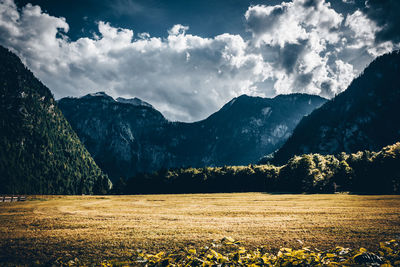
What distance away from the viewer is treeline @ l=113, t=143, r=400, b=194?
2628 inches

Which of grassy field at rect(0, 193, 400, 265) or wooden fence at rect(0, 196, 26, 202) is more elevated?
grassy field at rect(0, 193, 400, 265)

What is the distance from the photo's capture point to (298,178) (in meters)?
94.6

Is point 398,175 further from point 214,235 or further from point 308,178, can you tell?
point 214,235

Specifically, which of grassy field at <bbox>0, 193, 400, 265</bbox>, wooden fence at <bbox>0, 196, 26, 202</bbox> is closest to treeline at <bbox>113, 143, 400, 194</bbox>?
grassy field at <bbox>0, 193, 400, 265</bbox>

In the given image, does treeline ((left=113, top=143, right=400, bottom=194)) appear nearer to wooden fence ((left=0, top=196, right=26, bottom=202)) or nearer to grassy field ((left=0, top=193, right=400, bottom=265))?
grassy field ((left=0, top=193, right=400, bottom=265))

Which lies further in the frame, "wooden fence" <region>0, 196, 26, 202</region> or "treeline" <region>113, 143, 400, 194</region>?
"treeline" <region>113, 143, 400, 194</region>

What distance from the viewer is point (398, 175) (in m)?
62.0

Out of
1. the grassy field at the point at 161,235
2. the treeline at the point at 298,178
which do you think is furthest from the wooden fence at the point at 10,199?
the treeline at the point at 298,178

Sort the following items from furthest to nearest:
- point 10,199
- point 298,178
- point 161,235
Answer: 1. point 298,178
2. point 10,199
3. point 161,235

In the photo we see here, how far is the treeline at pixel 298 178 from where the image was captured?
219ft

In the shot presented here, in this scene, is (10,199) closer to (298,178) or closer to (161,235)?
(161,235)

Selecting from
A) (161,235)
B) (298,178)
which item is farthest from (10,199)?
(298,178)

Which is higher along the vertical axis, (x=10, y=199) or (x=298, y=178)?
(x=10, y=199)

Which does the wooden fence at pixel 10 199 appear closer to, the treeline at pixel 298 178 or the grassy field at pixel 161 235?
the grassy field at pixel 161 235
